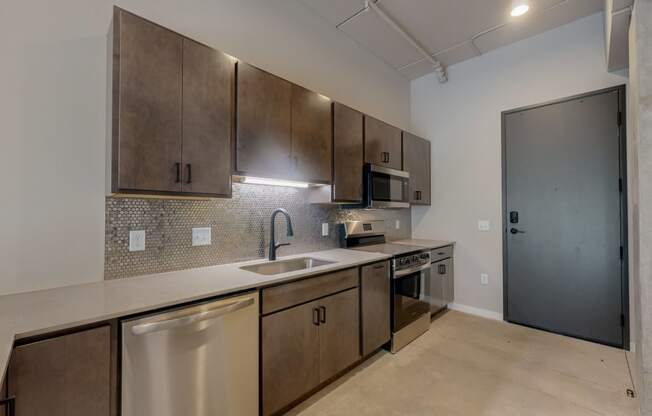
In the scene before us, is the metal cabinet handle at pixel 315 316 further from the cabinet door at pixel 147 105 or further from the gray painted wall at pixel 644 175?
the gray painted wall at pixel 644 175

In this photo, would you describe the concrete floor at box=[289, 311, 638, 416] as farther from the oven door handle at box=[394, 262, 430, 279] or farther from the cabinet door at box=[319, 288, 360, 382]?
the oven door handle at box=[394, 262, 430, 279]

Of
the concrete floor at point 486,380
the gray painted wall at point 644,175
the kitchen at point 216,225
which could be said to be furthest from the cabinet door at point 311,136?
the gray painted wall at point 644,175

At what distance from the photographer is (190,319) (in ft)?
4.32

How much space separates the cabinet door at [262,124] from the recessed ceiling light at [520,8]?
2.38 meters

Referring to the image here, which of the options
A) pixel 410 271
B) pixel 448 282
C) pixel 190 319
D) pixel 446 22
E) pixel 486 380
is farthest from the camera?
pixel 448 282

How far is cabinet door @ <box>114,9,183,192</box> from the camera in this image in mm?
1438

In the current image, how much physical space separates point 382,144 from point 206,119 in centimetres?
195

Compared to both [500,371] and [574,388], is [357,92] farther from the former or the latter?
[574,388]

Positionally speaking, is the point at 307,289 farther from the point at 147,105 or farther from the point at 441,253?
the point at 441,253

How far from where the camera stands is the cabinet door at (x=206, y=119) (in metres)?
1.66

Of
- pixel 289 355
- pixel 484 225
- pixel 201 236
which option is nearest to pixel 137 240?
pixel 201 236

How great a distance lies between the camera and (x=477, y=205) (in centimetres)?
360

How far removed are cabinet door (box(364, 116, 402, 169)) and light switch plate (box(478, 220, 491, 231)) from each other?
1246 mm

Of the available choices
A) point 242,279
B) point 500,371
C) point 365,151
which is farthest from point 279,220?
point 500,371
